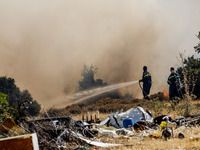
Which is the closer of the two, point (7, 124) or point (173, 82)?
point (7, 124)

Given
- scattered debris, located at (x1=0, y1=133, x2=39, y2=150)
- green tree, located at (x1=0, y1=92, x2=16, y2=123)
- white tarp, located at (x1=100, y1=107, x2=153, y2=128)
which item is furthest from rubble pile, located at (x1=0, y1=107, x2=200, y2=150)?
green tree, located at (x1=0, y1=92, x2=16, y2=123)

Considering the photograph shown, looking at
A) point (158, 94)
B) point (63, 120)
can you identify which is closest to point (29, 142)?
point (63, 120)

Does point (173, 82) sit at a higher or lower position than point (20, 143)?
higher

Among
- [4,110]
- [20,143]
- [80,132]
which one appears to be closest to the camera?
[20,143]

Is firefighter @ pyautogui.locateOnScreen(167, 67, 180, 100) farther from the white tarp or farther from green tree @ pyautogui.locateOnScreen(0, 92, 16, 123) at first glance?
green tree @ pyautogui.locateOnScreen(0, 92, 16, 123)

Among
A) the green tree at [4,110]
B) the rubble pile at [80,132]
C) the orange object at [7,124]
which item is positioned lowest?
the rubble pile at [80,132]

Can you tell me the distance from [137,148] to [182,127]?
8.25 ft

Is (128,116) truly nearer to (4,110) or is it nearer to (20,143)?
(4,110)

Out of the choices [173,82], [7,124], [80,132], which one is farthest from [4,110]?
[173,82]

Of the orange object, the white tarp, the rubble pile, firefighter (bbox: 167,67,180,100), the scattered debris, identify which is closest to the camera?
the scattered debris

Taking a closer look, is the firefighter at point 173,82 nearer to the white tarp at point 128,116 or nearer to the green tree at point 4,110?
the white tarp at point 128,116

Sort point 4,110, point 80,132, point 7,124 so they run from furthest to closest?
point 4,110 < point 80,132 < point 7,124

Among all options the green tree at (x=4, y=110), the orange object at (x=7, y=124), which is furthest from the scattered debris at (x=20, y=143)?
the green tree at (x=4, y=110)

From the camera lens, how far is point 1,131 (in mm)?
5293
